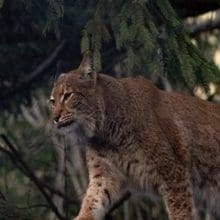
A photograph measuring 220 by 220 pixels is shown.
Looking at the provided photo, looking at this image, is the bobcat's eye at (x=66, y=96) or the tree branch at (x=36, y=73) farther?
the tree branch at (x=36, y=73)

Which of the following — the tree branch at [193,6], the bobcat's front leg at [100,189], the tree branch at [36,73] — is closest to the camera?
the bobcat's front leg at [100,189]

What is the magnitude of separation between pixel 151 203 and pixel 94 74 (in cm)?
476

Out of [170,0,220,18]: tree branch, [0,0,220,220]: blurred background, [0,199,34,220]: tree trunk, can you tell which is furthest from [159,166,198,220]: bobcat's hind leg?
[170,0,220,18]: tree branch

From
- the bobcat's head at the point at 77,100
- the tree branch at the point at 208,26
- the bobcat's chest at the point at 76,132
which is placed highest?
the tree branch at the point at 208,26

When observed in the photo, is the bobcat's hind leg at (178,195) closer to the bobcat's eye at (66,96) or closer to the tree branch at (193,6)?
the bobcat's eye at (66,96)

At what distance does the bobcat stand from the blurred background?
9.0 inches

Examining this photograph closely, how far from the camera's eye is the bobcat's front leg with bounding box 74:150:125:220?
7566 millimetres

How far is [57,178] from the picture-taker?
470 inches

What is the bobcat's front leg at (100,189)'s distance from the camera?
24.8ft

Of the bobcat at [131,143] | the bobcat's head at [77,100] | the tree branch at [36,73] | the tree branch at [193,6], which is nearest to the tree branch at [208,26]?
the tree branch at [193,6]

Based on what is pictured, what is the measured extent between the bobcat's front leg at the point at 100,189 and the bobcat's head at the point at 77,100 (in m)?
0.25

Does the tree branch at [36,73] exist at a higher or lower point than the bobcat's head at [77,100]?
higher

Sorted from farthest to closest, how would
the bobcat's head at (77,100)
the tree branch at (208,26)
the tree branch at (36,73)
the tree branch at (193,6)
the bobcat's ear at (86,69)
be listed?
the tree branch at (208,26) < the tree branch at (36,73) < the tree branch at (193,6) < the bobcat's ear at (86,69) < the bobcat's head at (77,100)

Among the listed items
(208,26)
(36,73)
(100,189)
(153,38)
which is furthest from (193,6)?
(100,189)
